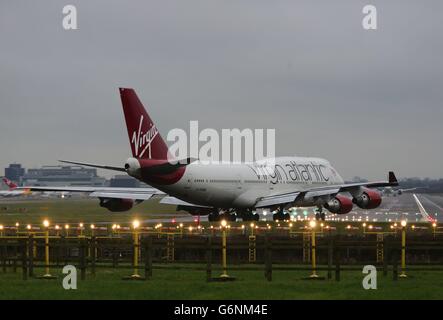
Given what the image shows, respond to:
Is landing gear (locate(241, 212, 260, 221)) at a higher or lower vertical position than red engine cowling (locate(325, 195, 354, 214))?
lower

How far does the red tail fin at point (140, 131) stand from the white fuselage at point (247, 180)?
300 cm

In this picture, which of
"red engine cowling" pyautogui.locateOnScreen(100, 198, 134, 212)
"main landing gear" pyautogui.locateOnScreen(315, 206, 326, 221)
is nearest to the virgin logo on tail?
"red engine cowling" pyautogui.locateOnScreen(100, 198, 134, 212)

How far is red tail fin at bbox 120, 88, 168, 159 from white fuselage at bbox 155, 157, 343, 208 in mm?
3003

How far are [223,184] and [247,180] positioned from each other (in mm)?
3342

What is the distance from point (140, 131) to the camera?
62844 millimetres

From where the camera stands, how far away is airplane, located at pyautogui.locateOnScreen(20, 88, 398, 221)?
62.6 metres

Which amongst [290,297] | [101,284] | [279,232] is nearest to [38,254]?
[279,232]

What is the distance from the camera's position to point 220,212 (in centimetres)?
8094

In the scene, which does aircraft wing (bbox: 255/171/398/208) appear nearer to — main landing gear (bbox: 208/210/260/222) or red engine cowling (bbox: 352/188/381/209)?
red engine cowling (bbox: 352/188/381/209)

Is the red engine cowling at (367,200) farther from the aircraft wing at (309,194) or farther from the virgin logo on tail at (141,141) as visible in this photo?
the virgin logo on tail at (141,141)

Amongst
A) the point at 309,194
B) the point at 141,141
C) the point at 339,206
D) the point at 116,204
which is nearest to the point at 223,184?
the point at 309,194

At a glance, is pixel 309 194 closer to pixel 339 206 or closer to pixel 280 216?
pixel 280 216

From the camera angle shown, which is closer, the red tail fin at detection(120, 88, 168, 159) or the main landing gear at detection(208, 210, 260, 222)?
the red tail fin at detection(120, 88, 168, 159)
